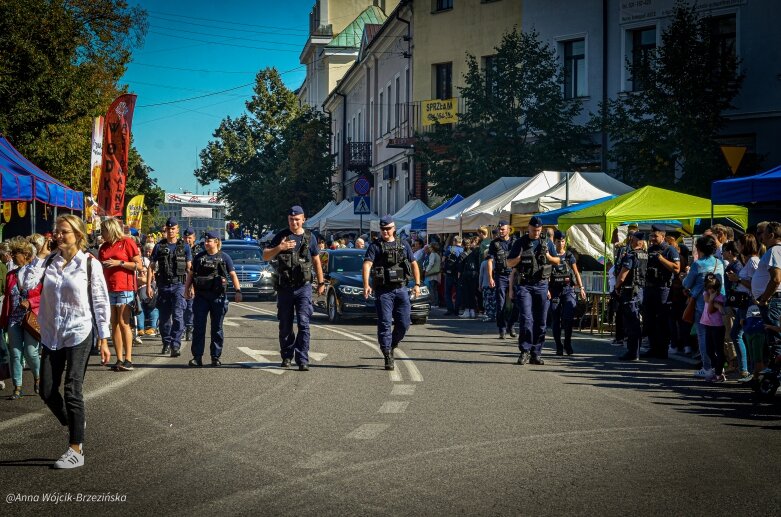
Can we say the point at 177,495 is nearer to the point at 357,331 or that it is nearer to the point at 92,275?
the point at 92,275

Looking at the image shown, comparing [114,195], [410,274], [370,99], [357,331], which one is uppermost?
[370,99]

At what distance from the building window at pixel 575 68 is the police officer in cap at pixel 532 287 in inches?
827

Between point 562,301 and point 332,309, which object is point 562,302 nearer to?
point 562,301

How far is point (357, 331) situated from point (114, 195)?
5526 millimetres

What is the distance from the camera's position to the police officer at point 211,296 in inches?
552

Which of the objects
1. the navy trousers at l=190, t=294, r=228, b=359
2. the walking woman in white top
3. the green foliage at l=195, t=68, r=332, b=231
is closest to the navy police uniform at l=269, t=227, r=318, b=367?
the navy trousers at l=190, t=294, r=228, b=359

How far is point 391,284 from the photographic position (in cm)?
1384

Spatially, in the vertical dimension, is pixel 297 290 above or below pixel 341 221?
below

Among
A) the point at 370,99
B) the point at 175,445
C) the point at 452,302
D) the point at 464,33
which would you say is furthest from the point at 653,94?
the point at 370,99

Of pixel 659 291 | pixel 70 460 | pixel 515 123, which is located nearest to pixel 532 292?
pixel 659 291

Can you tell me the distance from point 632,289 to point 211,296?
612 cm

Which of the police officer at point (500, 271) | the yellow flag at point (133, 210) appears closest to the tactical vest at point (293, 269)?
the police officer at point (500, 271)

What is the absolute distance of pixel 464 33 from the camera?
42.6m

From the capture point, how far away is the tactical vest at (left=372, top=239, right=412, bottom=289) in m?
13.8
